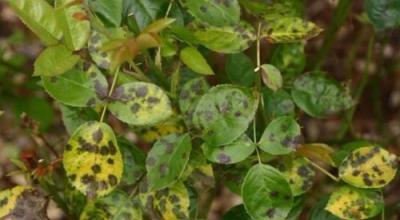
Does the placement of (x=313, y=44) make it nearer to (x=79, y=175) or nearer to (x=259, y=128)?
(x=259, y=128)

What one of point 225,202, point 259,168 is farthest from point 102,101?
point 225,202

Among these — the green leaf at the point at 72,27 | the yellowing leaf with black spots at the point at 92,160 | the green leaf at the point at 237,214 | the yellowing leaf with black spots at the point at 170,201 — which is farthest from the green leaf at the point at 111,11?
the green leaf at the point at 237,214

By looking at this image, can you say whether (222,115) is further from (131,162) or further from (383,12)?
(383,12)

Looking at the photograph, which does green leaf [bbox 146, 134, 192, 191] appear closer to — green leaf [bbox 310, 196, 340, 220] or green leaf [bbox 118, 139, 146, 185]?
green leaf [bbox 118, 139, 146, 185]

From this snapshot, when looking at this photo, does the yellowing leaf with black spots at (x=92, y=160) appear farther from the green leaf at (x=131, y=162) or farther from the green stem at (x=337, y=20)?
the green stem at (x=337, y=20)

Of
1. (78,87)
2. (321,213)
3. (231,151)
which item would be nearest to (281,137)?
(231,151)

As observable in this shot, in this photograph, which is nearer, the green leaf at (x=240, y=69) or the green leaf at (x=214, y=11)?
the green leaf at (x=214, y=11)

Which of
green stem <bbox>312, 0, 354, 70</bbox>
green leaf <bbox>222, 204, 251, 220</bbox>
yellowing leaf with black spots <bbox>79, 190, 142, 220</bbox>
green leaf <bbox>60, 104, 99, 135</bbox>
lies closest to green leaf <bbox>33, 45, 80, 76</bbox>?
green leaf <bbox>60, 104, 99, 135</bbox>
